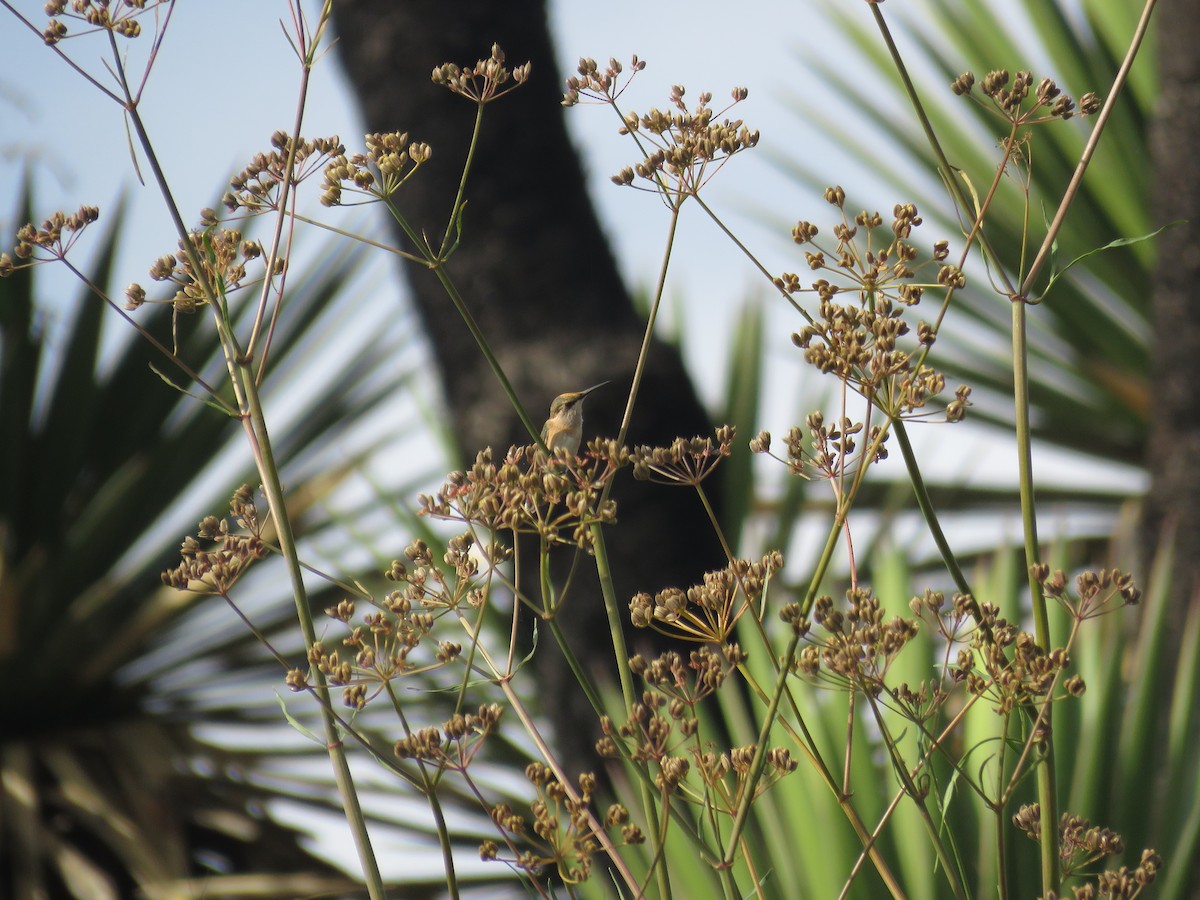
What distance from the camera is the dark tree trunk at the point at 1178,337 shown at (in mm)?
2848

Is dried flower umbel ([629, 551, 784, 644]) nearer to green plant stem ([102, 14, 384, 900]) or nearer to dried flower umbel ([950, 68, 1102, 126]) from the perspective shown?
green plant stem ([102, 14, 384, 900])

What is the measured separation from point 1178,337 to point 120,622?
12.5 ft

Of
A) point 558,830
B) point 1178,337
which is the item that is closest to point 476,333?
point 558,830

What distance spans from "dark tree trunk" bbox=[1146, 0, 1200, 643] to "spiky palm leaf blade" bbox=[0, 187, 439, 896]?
112 inches

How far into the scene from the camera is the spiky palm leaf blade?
4520mm

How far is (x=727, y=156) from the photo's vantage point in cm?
103

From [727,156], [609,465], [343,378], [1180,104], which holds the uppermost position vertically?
[1180,104]

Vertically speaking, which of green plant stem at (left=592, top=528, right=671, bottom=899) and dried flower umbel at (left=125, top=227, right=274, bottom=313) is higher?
dried flower umbel at (left=125, top=227, right=274, bottom=313)

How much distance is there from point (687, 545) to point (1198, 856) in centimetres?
115

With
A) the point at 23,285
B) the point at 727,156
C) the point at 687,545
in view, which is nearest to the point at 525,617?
the point at 687,545

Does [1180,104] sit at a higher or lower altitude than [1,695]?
higher

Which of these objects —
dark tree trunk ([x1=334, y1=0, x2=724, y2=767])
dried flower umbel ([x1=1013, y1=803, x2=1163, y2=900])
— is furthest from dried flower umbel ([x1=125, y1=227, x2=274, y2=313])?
dark tree trunk ([x1=334, y1=0, x2=724, y2=767])

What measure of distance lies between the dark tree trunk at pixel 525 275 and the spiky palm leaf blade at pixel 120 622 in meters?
1.98

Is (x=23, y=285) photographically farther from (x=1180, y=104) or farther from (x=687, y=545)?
(x=1180, y=104)
